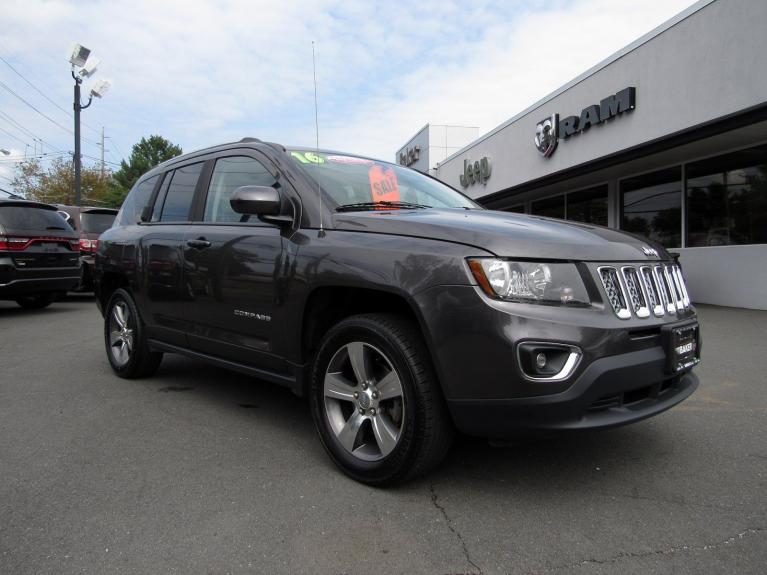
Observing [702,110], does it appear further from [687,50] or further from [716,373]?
[716,373]

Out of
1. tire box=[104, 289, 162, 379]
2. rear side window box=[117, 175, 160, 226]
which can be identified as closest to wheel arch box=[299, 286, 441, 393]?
tire box=[104, 289, 162, 379]

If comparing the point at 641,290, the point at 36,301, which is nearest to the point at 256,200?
the point at 641,290

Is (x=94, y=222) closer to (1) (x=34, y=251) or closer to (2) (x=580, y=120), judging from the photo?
(1) (x=34, y=251)

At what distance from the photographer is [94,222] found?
11453 millimetres

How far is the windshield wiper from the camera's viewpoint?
317 centimetres

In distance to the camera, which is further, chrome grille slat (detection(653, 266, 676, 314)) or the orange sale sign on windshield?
the orange sale sign on windshield

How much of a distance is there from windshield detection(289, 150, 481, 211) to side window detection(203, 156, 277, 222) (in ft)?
0.88

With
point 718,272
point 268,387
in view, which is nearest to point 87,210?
point 268,387

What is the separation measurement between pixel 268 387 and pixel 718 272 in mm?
9287

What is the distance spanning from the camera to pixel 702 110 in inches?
363

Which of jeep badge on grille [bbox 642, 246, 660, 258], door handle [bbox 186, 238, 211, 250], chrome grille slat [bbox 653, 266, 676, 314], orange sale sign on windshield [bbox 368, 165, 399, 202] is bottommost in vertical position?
chrome grille slat [bbox 653, 266, 676, 314]

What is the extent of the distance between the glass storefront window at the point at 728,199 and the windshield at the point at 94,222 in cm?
1176

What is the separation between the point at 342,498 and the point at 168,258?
2.36m

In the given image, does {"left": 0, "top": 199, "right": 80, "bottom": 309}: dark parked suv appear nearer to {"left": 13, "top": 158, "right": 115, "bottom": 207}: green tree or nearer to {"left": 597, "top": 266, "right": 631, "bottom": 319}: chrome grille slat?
{"left": 597, "top": 266, "right": 631, "bottom": 319}: chrome grille slat
